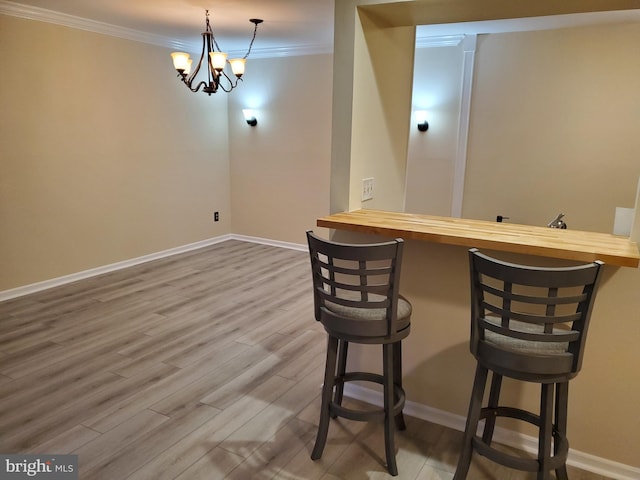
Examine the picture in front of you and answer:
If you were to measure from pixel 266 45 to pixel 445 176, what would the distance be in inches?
100

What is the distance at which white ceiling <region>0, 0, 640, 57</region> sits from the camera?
3.49m

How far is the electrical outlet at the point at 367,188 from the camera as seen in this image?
2701 millimetres

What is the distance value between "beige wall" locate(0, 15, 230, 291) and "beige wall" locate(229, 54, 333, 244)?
47cm

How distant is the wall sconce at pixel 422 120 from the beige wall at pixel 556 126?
46 centimetres

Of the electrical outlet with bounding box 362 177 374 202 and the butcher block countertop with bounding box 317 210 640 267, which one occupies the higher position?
the electrical outlet with bounding box 362 177 374 202

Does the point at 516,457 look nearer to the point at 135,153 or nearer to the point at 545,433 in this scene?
the point at 545,433

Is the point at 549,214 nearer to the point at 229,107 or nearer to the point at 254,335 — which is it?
the point at 254,335

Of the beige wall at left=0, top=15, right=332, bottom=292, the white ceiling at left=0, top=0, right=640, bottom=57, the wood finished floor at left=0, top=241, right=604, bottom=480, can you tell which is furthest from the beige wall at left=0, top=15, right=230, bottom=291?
the wood finished floor at left=0, top=241, right=604, bottom=480

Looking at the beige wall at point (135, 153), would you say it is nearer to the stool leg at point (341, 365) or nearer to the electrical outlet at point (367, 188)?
the electrical outlet at point (367, 188)

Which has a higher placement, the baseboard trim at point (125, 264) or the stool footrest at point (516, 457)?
the stool footrest at point (516, 457)

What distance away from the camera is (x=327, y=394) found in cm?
206

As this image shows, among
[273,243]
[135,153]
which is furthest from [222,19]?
[273,243]
